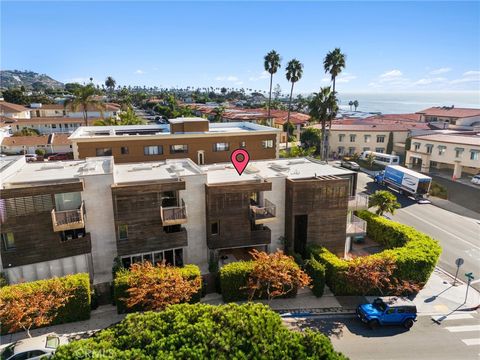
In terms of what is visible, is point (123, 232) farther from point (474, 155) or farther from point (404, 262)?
point (474, 155)

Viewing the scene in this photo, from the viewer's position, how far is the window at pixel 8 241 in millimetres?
21170

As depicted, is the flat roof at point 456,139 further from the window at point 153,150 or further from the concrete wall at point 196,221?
the concrete wall at point 196,221

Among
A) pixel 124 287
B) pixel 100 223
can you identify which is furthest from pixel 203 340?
pixel 100 223

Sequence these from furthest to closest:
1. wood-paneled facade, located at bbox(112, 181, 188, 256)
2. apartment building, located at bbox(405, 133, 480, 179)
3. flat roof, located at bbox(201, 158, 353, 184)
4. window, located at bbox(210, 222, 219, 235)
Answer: apartment building, located at bbox(405, 133, 480, 179), flat roof, located at bbox(201, 158, 353, 184), window, located at bbox(210, 222, 219, 235), wood-paneled facade, located at bbox(112, 181, 188, 256)

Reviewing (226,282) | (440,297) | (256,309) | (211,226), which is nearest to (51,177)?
(211,226)

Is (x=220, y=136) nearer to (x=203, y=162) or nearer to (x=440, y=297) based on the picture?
(x=203, y=162)

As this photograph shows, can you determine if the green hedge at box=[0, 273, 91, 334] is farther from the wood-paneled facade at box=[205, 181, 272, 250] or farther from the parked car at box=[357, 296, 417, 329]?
the parked car at box=[357, 296, 417, 329]

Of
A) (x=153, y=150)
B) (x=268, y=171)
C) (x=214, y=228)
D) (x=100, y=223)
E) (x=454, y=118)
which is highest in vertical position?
(x=454, y=118)

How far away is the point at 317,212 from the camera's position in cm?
2755

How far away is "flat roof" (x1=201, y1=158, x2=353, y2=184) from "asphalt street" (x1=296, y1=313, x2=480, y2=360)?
11.5 metres

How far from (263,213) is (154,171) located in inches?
375

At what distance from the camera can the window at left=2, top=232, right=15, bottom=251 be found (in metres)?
21.2

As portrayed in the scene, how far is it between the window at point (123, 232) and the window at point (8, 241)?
20.8ft

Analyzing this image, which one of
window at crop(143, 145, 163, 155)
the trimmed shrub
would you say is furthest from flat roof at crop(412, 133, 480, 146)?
the trimmed shrub
